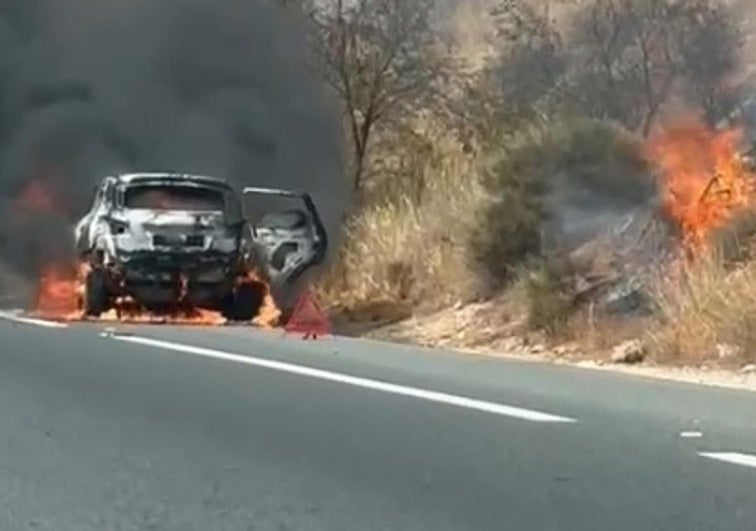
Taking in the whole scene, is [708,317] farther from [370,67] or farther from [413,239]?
[370,67]

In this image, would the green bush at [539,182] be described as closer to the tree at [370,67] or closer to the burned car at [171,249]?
the burned car at [171,249]

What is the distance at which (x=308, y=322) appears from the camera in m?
22.8

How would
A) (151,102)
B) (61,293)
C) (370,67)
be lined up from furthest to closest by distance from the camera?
(151,102) → (370,67) → (61,293)

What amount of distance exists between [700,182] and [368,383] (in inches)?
383

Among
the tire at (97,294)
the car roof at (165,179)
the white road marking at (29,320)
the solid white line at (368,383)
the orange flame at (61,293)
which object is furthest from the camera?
the orange flame at (61,293)

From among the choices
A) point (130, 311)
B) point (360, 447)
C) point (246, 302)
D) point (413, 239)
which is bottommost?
point (360, 447)

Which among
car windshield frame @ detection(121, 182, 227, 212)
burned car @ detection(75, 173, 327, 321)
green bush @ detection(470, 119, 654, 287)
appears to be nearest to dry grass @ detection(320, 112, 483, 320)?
green bush @ detection(470, 119, 654, 287)

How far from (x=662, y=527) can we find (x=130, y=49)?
29.4 m

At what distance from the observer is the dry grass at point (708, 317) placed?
1803cm

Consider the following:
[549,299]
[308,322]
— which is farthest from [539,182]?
[308,322]

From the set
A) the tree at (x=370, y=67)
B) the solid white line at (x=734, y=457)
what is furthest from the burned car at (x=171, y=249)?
the solid white line at (x=734, y=457)

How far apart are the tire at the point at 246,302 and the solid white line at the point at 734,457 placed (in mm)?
14875

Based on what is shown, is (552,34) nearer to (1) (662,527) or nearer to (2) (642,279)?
(2) (642,279)

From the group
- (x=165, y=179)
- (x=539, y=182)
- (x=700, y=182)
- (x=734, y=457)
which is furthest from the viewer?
(x=165, y=179)
